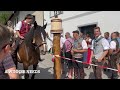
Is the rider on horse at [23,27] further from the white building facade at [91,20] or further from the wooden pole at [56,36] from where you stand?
the white building facade at [91,20]

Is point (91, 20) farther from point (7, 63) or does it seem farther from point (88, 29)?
point (7, 63)

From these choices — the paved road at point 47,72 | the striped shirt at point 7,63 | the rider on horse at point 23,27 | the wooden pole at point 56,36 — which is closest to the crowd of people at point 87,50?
the rider on horse at point 23,27

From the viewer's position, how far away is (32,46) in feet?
20.8

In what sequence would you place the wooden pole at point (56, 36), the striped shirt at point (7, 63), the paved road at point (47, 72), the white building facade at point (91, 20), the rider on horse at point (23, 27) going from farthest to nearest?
the white building facade at point (91, 20) < the paved road at point (47, 72) < the rider on horse at point (23, 27) < the wooden pole at point (56, 36) < the striped shirt at point (7, 63)

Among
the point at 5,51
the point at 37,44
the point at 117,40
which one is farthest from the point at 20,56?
the point at 5,51

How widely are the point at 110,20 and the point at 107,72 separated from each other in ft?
9.36

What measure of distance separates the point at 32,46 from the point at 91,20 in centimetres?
617

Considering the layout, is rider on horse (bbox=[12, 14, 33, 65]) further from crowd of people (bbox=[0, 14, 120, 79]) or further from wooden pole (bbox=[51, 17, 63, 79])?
wooden pole (bbox=[51, 17, 63, 79])

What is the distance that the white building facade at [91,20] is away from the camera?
10.3 meters

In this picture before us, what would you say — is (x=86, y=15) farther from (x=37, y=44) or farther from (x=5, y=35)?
(x=5, y=35)

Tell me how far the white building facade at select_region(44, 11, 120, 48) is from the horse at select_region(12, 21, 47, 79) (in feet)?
14.9

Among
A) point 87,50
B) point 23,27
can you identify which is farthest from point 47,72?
point 23,27

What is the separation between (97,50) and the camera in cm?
606

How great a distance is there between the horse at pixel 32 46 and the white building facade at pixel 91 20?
179 inches
